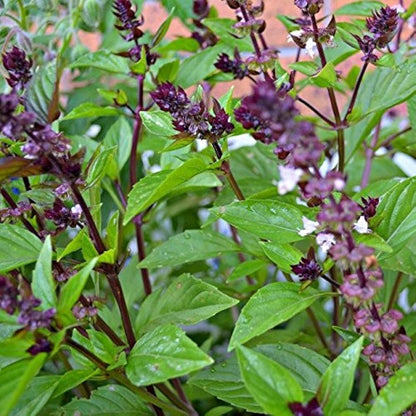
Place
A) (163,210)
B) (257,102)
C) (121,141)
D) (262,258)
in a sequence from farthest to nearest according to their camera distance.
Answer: (163,210) → (121,141) → (262,258) → (257,102)

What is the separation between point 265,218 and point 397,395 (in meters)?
0.17

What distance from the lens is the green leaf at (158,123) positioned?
59 cm

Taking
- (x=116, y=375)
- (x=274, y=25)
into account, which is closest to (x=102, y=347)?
(x=116, y=375)

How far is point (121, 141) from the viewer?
2.71 ft

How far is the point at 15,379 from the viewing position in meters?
0.43

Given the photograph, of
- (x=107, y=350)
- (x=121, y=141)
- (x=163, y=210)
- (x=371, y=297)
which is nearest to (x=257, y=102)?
(x=371, y=297)

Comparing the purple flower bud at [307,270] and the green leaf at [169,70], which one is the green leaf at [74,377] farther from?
the green leaf at [169,70]

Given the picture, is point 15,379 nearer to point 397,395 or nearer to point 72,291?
point 72,291

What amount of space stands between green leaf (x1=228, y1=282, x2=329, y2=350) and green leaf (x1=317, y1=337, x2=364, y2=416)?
52 millimetres

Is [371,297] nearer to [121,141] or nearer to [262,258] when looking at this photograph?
[262,258]

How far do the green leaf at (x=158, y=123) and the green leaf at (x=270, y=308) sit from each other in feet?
0.54

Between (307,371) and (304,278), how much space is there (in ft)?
0.29

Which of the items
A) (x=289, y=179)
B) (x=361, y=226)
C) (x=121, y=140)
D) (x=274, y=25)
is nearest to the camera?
(x=289, y=179)

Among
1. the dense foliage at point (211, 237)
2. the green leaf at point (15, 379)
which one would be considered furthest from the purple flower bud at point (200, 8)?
the green leaf at point (15, 379)
